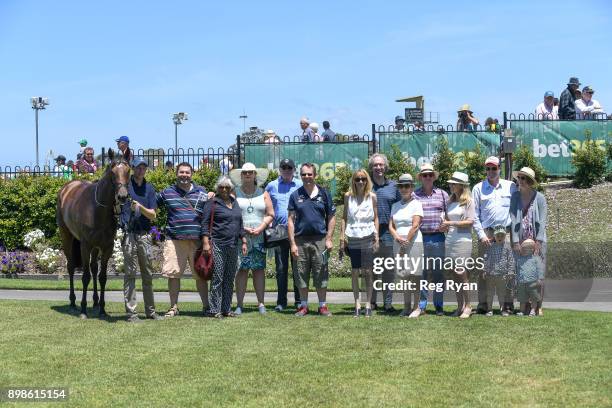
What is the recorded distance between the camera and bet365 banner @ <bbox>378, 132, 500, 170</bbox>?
25.3 m

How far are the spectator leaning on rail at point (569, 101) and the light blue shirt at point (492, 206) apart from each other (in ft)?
43.5

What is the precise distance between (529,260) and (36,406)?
7.55m

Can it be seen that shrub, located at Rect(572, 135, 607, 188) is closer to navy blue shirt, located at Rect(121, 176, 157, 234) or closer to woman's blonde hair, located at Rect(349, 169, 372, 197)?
woman's blonde hair, located at Rect(349, 169, 372, 197)

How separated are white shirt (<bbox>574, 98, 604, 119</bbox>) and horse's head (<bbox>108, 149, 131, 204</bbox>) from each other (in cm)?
1618

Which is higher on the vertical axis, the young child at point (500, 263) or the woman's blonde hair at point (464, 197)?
the woman's blonde hair at point (464, 197)

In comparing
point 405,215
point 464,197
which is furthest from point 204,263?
point 464,197

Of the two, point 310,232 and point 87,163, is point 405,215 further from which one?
point 87,163

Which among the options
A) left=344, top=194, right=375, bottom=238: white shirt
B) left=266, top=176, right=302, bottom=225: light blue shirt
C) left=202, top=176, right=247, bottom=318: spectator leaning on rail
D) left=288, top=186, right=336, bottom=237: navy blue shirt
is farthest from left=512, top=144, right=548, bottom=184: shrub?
left=202, top=176, right=247, bottom=318: spectator leaning on rail

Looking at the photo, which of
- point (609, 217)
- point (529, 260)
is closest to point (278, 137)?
point (609, 217)

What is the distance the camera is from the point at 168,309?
14.8 meters

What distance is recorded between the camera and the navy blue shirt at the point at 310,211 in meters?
13.4

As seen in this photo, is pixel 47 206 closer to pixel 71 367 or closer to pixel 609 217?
pixel 609 217

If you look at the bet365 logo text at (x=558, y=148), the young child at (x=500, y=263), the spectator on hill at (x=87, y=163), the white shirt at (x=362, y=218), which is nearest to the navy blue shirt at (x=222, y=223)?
the white shirt at (x=362, y=218)

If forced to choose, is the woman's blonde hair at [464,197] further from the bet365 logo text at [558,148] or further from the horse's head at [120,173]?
the bet365 logo text at [558,148]
